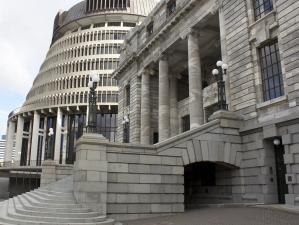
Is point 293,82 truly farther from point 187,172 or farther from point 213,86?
point 213,86

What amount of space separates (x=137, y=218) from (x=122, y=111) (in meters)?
25.8

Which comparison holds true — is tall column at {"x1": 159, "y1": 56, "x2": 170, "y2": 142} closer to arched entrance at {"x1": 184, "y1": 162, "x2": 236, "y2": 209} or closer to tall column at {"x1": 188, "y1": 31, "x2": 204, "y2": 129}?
tall column at {"x1": 188, "y1": 31, "x2": 204, "y2": 129}

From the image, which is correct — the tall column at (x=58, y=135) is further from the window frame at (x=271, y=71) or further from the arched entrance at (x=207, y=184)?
the window frame at (x=271, y=71)

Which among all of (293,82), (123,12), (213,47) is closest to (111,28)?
(123,12)

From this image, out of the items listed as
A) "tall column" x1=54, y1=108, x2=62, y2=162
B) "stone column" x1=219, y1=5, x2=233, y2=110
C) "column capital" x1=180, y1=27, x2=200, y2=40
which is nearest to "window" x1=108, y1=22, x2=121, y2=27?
"tall column" x1=54, y1=108, x2=62, y2=162

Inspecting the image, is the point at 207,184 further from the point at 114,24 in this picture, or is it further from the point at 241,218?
the point at 114,24

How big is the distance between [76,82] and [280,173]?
64435 millimetres

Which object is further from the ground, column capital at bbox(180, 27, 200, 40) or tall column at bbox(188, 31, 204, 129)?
column capital at bbox(180, 27, 200, 40)

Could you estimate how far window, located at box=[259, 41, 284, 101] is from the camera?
1848cm

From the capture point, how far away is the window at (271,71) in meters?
18.5

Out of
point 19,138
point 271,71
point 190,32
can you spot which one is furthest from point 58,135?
point 271,71

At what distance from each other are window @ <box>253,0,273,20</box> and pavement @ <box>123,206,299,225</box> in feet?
36.4

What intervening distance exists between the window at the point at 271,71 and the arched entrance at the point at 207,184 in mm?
4695

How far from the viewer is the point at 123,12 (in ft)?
259
